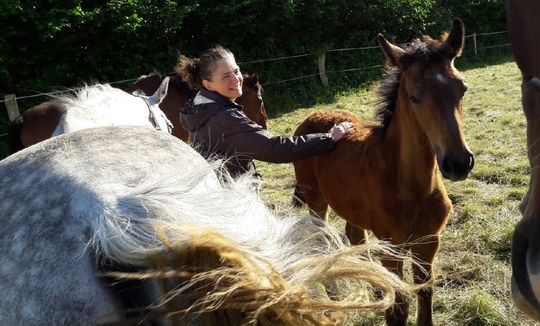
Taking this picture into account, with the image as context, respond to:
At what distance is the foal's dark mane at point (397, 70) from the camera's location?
2.65 meters

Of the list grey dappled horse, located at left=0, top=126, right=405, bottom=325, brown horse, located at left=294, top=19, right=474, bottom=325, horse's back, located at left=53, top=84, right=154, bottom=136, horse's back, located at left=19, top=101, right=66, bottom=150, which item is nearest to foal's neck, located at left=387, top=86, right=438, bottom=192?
brown horse, located at left=294, top=19, right=474, bottom=325

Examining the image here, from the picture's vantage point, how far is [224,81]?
2.83m

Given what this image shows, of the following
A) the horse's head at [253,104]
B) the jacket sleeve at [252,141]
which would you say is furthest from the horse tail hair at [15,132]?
the jacket sleeve at [252,141]

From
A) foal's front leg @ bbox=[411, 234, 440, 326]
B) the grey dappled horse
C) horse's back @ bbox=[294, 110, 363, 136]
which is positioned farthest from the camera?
horse's back @ bbox=[294, 110, 363, 136]

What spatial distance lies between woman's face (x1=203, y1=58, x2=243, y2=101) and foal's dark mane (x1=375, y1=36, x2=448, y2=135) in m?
0.96

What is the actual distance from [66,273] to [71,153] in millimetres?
378

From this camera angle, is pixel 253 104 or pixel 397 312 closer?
pixel 397 312

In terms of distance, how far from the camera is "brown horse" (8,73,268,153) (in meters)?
5.46

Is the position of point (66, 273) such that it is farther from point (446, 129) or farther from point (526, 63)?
point (446, 129)

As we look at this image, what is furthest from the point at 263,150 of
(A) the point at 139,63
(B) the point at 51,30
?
(A) the point at 139,63

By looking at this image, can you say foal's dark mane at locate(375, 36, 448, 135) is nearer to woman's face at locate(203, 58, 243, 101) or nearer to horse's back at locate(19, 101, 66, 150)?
woman's face at locate(203, 58, 243, 101)

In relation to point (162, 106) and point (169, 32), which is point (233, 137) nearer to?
point (162, 106)

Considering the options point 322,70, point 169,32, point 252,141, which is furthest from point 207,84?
point 322,70

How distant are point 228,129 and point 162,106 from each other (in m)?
4.64
